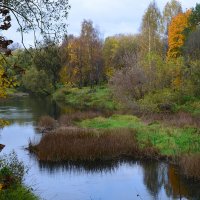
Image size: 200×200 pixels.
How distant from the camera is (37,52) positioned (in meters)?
9.30

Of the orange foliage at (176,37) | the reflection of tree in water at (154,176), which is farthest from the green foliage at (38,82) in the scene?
the reflection of tree in water at (154,176)

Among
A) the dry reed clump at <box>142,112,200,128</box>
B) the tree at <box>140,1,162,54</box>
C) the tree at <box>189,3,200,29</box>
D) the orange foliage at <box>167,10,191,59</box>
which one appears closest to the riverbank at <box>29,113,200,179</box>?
the dry reed clump at <box>142,112,200,128</box>

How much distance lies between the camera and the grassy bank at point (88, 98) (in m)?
47.1

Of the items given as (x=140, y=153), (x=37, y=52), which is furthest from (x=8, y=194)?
(x=140, y=153)

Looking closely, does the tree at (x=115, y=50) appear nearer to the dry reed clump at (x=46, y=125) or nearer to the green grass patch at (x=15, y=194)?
the dry reed clump at (x=46, y=125)

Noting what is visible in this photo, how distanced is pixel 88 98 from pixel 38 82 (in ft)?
70.1

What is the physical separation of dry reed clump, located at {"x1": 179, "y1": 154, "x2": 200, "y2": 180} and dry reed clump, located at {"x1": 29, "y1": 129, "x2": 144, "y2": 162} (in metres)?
3.65

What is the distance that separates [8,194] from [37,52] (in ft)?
12.8

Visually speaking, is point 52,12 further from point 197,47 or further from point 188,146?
point 197,47

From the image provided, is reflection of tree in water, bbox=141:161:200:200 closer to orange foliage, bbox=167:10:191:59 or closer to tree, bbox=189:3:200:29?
orange foliage, bbox=167:10:191:59

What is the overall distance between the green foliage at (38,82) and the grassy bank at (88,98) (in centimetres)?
706

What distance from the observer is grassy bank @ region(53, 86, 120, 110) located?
47062 mm

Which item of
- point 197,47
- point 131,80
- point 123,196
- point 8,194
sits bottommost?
point 123,196

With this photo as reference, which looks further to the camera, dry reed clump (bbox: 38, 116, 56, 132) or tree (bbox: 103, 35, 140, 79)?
tree (bbox: 103, 35, 140, 79)
